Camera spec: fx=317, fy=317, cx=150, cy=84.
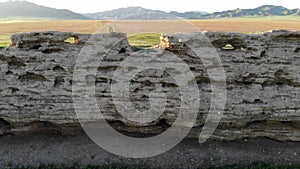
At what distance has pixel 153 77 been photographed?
16328mm

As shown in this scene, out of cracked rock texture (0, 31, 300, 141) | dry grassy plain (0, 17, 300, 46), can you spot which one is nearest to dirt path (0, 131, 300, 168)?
cracked rock texture (0, 31, 300, 141)

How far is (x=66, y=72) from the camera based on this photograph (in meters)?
16.5

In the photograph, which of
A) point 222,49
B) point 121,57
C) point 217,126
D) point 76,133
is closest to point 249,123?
point 217,126

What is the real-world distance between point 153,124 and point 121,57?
391 centimetres

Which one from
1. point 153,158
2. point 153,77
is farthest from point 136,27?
point 153,158

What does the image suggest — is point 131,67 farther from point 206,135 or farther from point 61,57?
point 206,135

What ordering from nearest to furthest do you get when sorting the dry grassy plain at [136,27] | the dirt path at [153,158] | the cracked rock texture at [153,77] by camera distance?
the dirt path at [153,158] < the cracked rock texture at [153,77] < the dry grassy plain at [136,27]

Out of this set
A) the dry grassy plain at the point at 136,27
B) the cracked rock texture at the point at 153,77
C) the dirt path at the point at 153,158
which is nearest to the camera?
the dirt path at the point at 153,158

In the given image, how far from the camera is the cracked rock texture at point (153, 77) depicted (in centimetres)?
1633

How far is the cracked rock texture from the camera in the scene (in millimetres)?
16328

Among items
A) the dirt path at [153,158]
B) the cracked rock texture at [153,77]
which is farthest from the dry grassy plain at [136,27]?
the dirt path at [153,158]

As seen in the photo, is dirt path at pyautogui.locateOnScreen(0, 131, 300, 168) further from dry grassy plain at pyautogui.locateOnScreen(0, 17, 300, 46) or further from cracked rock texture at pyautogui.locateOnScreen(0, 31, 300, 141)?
dry grassy plain at pyautogui.locateOnScreen(0, 17, 300, 46)

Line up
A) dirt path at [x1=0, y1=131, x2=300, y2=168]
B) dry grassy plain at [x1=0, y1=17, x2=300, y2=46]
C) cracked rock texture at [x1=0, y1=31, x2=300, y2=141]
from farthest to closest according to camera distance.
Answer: dry grassy plain at [x1=0, y1=17, x2=300, y2=46] → cracked rock texture at [x1=0, y1=31, x2=300, y2=141] → dirt path at [x1=0, y1=131, x2=300, y2=168]

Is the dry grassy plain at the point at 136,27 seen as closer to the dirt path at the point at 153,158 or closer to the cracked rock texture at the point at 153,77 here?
the cracked rock texture at the point at 153,77
